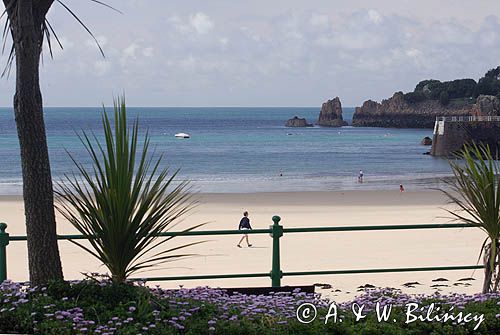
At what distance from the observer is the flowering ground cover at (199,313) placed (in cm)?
566

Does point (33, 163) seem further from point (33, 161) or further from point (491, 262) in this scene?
point (491, 262)

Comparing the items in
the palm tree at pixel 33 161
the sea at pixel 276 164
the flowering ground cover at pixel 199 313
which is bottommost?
the sea at pixel 276 164

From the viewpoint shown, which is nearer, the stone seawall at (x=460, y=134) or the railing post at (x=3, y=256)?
the railing post at (x=3, y=256)

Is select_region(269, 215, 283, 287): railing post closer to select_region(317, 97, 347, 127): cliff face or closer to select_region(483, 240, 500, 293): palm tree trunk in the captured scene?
select_region(483, 240, 500, 293): palm tree trunk

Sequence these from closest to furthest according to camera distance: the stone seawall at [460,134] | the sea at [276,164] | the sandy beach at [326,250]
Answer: the sandy beach at [326,250], the sea at [276,164], the stone seawall at [460,134]

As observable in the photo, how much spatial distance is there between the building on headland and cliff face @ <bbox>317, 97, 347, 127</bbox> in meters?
84.0

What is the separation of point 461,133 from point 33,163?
71922 millimetres

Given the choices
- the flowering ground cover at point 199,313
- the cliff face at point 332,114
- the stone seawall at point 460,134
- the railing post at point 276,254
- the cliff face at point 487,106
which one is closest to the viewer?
the flowering ground cover at point 199,313

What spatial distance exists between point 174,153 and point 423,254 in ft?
207

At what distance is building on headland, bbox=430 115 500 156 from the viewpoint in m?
74.9

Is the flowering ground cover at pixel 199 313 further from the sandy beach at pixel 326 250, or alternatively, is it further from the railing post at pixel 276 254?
the sandy beach at pixel 326 250

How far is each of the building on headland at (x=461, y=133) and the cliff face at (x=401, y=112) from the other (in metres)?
65.5

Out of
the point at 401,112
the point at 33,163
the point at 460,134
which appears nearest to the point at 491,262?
the point at 33,163

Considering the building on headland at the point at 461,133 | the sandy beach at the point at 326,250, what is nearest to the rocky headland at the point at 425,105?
the building on headland at the point at 461,133
